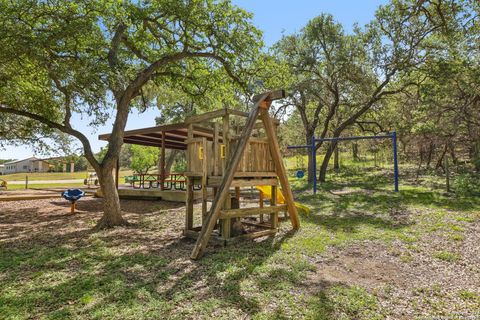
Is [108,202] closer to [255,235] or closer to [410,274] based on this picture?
[255,235]

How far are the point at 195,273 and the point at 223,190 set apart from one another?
1.58m

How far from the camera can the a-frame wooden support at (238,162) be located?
510cm

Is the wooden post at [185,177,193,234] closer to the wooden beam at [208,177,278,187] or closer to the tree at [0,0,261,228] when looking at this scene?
the wooden beam at [208,177,278,187]

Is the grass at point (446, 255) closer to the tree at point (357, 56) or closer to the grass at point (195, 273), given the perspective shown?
the grass at point (195, 273)

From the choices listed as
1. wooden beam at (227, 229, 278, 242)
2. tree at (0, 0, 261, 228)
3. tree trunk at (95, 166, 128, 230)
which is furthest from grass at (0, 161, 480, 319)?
tree at (0, 0, 261, 228)

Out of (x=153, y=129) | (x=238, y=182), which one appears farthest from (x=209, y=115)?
(x=153, y=129)

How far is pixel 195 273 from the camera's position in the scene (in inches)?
168

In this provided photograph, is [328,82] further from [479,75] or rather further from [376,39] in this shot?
[479,75]

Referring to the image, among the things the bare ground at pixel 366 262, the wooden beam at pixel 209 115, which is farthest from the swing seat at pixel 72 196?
the wooden beam at pixel 209 115

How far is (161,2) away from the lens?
24.0 ft

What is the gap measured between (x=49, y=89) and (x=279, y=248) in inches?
331

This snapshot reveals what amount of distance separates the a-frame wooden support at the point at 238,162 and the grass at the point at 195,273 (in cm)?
37

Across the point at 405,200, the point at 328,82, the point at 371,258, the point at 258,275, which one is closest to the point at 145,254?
the point at 258,275

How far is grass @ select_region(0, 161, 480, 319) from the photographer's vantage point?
10.3 ft
